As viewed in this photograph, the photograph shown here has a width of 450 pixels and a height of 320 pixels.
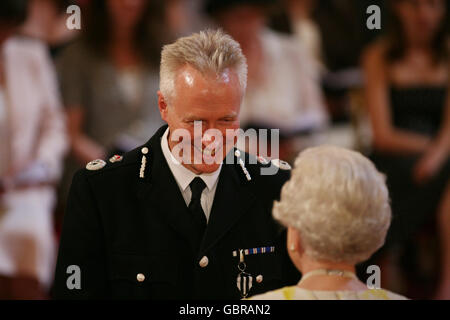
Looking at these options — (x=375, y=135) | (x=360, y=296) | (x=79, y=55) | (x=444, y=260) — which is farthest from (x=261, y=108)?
(x=360, y=296)

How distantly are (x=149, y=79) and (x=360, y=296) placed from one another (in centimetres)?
216

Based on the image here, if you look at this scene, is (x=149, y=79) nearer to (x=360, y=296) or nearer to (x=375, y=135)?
(x=375, y=135)

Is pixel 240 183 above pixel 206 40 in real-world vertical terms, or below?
below

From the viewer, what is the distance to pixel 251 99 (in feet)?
13.1

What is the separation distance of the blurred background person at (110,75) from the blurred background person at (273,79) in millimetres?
396

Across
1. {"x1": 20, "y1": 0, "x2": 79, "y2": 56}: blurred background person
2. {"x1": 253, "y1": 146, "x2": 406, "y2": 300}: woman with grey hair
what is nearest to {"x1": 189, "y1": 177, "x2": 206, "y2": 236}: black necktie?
{"x1": 253, "y1": 146, "x2": 406, "y2": 300}: woman with grey hair

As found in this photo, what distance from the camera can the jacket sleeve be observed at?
1.82 meters

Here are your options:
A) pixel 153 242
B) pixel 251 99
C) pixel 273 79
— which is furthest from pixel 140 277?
pixel 273 79

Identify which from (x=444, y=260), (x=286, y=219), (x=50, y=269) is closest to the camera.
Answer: (x=286, y=219)

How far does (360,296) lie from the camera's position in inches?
66.2

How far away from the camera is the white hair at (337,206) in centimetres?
162

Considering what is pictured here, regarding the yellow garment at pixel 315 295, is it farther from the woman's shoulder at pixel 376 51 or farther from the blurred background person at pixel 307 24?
the blurred background person at pixel 307 24

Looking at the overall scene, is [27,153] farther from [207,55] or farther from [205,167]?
[207,55]
